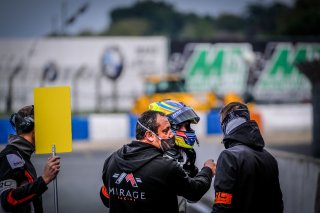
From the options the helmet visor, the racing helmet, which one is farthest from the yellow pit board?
the helmet visor

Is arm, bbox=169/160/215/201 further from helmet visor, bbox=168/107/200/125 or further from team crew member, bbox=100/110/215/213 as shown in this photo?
helmet visor, bbox=168/107/200/125

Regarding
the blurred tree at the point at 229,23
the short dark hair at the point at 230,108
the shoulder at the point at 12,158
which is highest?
the blurred tree at the point at 229,23

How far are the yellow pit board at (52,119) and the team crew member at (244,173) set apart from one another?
1129 mm

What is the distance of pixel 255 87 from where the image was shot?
31.5m

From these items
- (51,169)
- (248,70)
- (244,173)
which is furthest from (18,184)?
(248,70)

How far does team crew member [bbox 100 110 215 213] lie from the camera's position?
3.38m

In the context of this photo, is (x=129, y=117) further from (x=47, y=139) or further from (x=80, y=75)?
(x=47, y=139)

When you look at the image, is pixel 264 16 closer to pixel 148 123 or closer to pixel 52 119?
pixel 52 119

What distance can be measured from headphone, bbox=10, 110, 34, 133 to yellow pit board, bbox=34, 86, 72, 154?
0.22ft

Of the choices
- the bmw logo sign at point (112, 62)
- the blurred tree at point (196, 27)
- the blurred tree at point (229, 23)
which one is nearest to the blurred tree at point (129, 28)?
the blurred tree at point (196, 27)

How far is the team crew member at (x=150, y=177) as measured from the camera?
11.1 feet

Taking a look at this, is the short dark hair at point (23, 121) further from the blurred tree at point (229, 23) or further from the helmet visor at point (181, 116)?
the blurred tree at point (229, 23)

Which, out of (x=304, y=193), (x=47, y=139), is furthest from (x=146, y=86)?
(x=47, y=139)

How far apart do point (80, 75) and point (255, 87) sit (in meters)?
10.1
